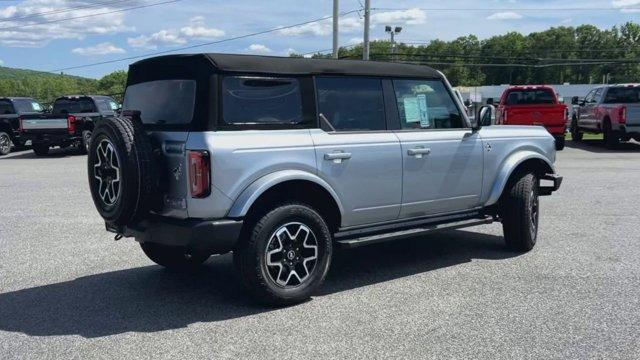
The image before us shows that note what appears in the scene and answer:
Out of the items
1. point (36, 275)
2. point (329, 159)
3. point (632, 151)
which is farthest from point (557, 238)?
point (632, 151)

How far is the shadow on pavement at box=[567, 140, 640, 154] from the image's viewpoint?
20059 mm

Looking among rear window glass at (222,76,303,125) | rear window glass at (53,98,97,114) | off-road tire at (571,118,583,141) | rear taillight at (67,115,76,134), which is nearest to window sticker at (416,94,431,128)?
rear window glass at (222,76,303,125)

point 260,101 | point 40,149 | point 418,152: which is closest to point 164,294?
point 260,101

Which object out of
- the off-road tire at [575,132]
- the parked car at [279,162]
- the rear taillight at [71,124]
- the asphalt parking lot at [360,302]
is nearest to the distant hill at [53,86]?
the rear taillight at [71,124]

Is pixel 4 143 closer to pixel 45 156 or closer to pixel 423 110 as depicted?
pixel 45 156

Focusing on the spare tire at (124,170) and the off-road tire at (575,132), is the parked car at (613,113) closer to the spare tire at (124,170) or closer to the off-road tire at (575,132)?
the off-road tire at (575,132)

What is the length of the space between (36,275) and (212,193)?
2.64m

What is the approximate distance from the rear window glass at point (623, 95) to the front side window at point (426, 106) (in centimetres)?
1617

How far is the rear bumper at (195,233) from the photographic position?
15.0 ft

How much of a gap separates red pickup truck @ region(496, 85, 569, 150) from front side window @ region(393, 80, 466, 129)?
12776 millimetres

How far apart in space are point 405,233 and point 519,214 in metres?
1.59

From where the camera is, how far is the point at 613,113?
19734mm

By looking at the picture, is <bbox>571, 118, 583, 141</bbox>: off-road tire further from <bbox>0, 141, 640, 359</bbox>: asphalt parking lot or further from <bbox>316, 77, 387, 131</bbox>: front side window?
<bbox>316, 77, 387, 131</bbox>: front side window

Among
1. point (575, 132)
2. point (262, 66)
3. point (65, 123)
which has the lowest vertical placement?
point (575, 132)
